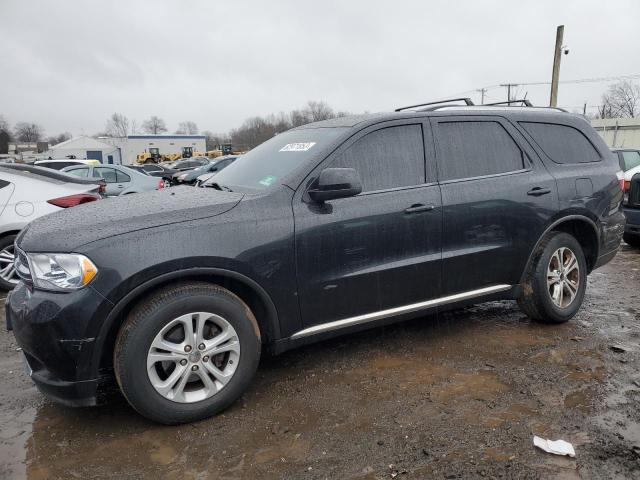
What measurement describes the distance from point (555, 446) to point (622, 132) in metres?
45.6

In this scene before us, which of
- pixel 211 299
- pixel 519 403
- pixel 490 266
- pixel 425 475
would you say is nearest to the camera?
pixel 425 475

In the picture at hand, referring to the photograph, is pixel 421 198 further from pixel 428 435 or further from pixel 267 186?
pixel 428 435

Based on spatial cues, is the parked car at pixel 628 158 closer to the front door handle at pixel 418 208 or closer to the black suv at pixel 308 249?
the black suv at pixel 308 249

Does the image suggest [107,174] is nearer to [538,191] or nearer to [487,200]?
[487,200]

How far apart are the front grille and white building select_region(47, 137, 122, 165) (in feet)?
246

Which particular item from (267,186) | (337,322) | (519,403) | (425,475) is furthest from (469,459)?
(267,186)

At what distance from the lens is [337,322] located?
3.28 meters

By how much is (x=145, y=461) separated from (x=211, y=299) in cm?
89

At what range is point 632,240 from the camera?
7957 millimetres

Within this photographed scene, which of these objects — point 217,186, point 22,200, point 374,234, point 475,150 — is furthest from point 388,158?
point 22,200

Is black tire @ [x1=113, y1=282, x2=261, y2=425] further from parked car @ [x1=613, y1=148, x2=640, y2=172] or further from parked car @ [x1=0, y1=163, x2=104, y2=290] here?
parked car @ [x1=613, y1=148, x2=640, y2=172]

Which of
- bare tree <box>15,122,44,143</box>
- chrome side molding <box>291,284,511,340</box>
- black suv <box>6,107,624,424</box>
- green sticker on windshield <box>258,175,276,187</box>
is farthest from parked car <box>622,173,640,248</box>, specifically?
bare tree <box>15,122,44,143</box>

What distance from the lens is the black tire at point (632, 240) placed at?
769 centimetres

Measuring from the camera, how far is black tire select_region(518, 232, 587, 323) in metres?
4.09
